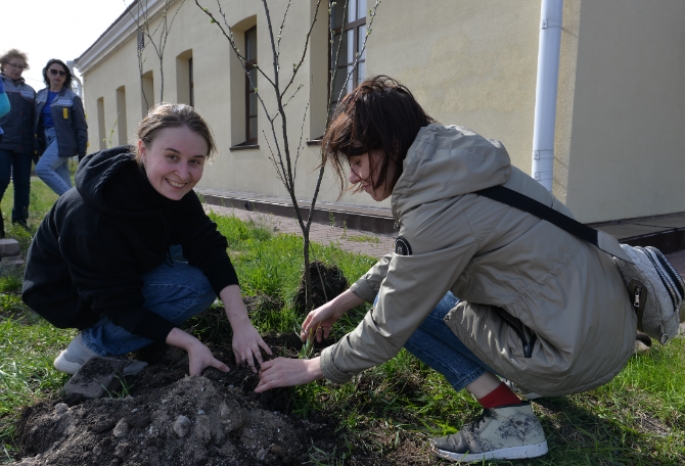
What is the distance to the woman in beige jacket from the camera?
1394 millimetres

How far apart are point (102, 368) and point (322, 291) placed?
1159 mm

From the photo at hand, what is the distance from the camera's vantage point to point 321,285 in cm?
276

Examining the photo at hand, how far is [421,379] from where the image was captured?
2166 mm

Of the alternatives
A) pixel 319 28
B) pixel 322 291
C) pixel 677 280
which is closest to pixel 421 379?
pixel 322 291

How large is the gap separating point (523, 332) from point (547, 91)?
11.8ft

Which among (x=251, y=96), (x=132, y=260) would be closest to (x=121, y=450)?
(x=132, y=260)

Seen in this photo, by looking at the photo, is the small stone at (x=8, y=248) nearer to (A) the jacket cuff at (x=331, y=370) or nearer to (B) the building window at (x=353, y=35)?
(A) the jacket cuff at (x=331, y=370)

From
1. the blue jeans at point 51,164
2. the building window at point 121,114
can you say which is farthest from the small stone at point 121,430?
the building window at point 121,114

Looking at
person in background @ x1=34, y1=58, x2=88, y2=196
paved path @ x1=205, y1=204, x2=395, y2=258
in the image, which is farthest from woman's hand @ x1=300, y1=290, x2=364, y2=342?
person in background @ x1=34, y1=58, x2=88, y2=196

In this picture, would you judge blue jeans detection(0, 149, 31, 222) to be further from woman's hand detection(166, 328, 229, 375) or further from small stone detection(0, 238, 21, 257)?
woman's hand detection(166, 328, 229, 375)

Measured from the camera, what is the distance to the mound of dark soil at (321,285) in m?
2.72

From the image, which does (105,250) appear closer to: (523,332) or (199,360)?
(199,360)

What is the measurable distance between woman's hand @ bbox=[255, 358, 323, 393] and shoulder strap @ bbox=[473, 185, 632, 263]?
0.77 meters

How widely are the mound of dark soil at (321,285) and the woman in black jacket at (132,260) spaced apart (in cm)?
53
